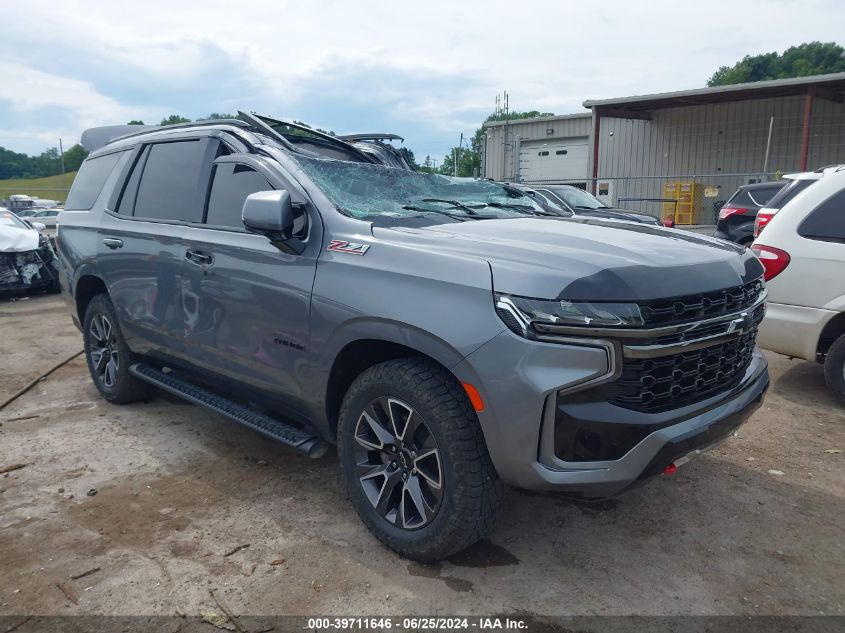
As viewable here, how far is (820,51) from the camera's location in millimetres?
63281

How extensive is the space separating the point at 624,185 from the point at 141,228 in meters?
21.9

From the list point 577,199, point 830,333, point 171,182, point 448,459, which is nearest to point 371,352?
point 448,459

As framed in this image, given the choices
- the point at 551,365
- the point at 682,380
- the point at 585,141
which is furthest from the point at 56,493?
the point at 585,141

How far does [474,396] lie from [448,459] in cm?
29

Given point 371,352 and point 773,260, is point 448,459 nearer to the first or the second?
point 371,352

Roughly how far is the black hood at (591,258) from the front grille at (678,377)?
25cm

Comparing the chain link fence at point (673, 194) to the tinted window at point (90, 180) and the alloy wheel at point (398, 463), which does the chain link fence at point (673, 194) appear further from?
the alloy wheel at point (398, 463)

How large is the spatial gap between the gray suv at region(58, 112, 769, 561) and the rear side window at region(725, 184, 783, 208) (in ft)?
29.5

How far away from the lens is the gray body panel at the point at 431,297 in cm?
241

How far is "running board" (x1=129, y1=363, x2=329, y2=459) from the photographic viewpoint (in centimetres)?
325

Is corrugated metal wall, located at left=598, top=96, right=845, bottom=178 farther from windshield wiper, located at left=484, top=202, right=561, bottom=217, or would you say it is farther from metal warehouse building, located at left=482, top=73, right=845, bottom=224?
windshield wiper, located at left=484, top=202, right=561, bottom=217

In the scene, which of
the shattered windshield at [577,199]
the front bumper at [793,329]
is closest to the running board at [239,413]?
the front bumper at [793,329]

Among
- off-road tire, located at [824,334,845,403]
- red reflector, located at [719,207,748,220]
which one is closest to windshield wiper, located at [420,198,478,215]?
off-road tire, located at [824,334,845,403]

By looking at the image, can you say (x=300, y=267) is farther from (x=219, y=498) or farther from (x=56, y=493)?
(x=56, y=493)
